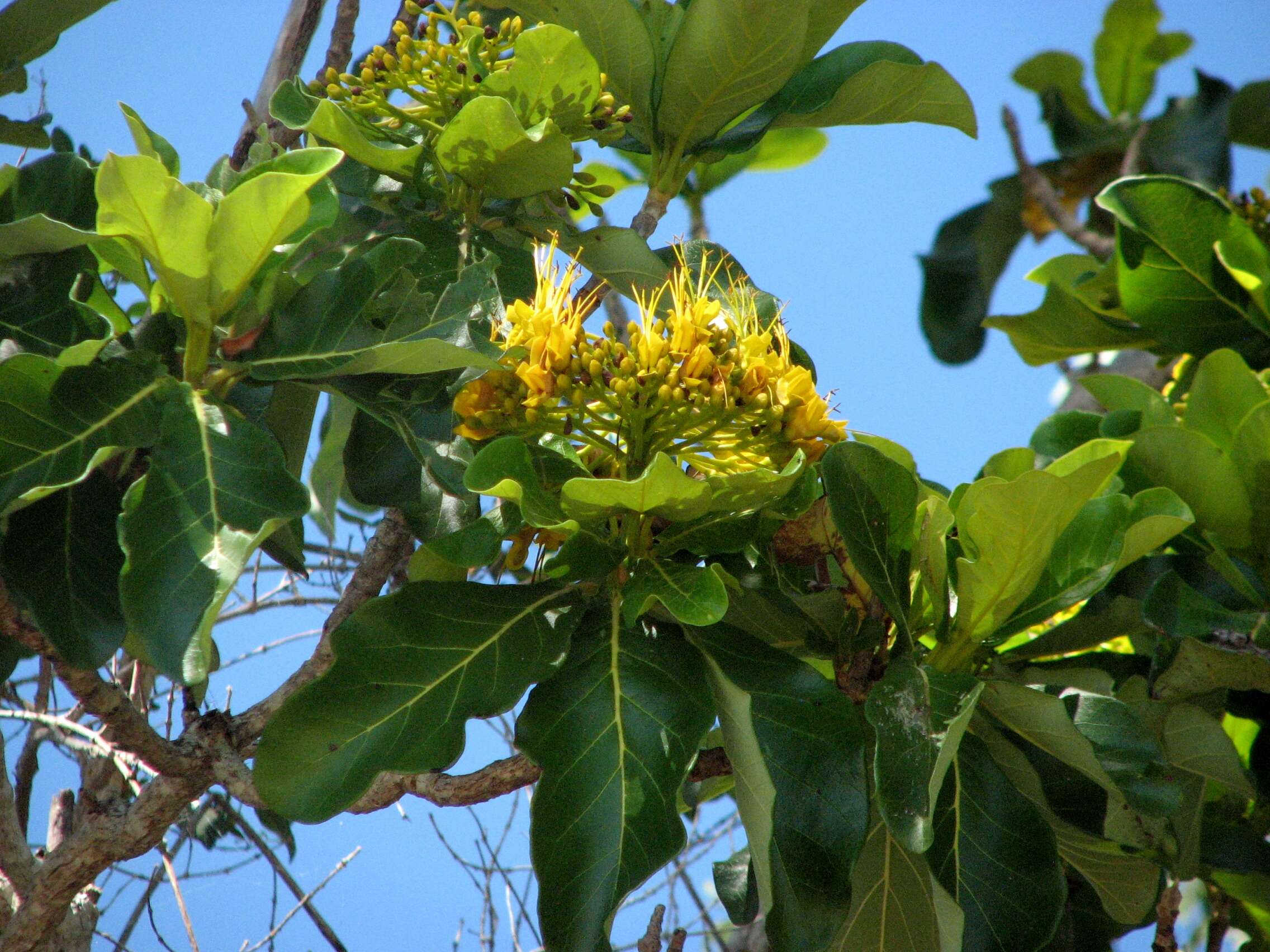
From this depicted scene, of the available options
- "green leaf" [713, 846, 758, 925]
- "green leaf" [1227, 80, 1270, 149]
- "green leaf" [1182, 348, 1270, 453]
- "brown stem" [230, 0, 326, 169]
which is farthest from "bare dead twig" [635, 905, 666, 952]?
"green leaf" [1227, 80, 1270, 149]

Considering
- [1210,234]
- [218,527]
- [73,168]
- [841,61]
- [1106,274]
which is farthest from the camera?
[1106,274]

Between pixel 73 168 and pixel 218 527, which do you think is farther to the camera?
pixel 73 168

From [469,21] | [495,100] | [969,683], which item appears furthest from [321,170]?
[969,683]

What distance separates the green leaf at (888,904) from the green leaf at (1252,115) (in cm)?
249

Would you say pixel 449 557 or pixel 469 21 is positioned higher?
pixel 469 21

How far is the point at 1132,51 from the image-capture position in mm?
3646

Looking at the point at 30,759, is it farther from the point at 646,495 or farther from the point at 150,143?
the point at 646,495

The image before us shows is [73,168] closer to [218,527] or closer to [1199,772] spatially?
[218,527]

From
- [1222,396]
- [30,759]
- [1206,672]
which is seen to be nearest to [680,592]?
[1206,672]

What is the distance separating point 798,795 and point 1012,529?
15.2 inches

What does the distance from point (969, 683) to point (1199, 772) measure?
45 cm

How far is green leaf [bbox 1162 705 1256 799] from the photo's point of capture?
1473 millimetres

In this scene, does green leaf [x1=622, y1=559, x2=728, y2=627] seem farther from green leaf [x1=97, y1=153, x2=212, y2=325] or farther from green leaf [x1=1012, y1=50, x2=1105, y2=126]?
green leaf [x1=1012, y1=50, x2=1105, y2=126]

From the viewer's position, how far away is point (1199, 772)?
151 cm
